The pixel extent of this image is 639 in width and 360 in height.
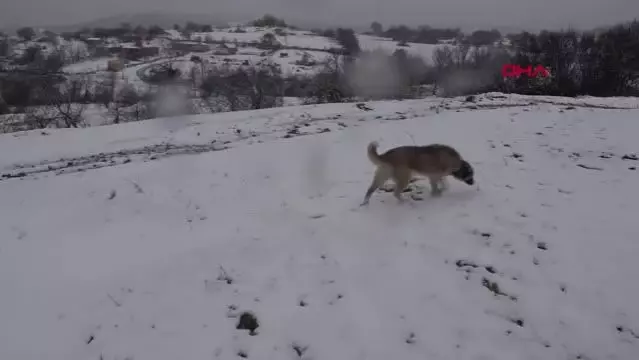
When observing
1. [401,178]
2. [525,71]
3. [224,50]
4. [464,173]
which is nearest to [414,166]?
[401,178]

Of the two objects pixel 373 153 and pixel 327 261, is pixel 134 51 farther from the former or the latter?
pixel 327 261

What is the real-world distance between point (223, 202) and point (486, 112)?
10.4 metres

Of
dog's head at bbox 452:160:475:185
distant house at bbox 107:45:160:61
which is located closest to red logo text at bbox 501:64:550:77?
dog's head at bbox 452:160:475:185

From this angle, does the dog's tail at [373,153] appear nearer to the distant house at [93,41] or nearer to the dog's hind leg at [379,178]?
the dog's hind leg at [379,178]

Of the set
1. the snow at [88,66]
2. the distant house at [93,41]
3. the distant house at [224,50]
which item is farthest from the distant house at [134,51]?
the distant house at [224,50]

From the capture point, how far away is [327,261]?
549cm

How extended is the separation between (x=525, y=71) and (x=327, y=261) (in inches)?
1136

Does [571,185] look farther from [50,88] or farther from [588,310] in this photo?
[50,88]

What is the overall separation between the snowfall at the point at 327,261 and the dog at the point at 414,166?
1.00 feet

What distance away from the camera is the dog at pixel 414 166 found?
663 cm

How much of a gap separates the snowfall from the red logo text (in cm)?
2026

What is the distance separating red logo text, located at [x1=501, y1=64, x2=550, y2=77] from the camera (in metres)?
28.6

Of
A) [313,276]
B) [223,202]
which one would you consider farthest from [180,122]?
[313,276]

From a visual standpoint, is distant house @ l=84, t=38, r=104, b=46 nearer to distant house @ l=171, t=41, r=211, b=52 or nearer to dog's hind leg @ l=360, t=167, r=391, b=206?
distant house @ l=171, t=41, r=211, b=52
